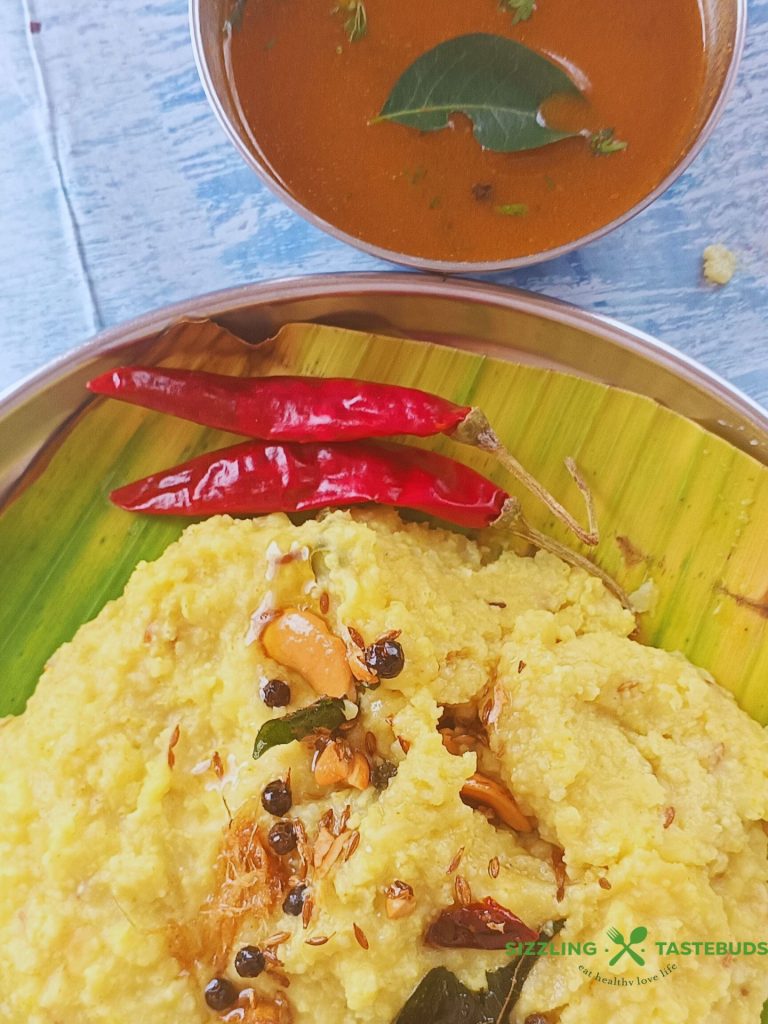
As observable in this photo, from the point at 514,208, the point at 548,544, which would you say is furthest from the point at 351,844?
the point at 514,208

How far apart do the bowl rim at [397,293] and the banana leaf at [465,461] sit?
97 millimetres

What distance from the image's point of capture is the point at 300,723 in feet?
9.23

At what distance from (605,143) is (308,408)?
1.26m

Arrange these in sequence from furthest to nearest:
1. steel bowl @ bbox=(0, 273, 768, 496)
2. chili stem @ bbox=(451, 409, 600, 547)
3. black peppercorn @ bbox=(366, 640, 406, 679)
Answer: steel bowl @ bbox=(0, 273, 768, 496) < chili stem @ bbox=(451, 409, 600, 547) < black peppercorn @ bbox=(366, 640, 406, 679)

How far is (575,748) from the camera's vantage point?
281cm

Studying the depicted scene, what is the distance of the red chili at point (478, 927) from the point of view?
2701 millimetres

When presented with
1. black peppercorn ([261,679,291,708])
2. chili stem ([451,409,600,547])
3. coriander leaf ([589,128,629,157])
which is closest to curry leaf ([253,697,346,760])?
black peppercorn ([261,679,291,708])

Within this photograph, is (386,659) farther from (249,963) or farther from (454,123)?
(454,123)

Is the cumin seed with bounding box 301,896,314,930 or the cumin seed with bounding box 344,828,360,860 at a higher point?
the cumin seed with bounding box 344,828,360,860

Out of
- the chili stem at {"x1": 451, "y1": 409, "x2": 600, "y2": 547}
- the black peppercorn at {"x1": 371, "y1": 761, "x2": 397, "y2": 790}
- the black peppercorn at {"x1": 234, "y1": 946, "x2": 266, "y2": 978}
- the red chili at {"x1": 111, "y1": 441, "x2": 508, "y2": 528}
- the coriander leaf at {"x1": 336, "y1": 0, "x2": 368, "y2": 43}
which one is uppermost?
the coriander leaf at {"x1": 336, "y1": 0, "x2": 368, "y2": 43}

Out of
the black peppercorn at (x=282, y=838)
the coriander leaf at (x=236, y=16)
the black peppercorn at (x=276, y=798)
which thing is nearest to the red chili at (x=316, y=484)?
the black peppercorn at (x=276, y=798)

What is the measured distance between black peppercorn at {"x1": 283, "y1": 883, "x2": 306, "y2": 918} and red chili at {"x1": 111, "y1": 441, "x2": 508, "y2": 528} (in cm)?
122

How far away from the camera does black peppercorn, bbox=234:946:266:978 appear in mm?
2672

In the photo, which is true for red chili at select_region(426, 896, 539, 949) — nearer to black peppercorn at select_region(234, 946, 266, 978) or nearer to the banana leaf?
black peppercorn at select_region(234, 946, 266, 978)
